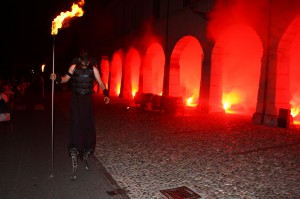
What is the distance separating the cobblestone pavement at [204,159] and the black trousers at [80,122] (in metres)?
0.76

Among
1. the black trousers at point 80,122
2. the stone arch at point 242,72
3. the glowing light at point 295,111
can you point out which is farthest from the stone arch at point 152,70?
the black trousers at point 80,122

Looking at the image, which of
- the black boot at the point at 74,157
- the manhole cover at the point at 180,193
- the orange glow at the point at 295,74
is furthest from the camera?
the orange glow at the point at 295,74

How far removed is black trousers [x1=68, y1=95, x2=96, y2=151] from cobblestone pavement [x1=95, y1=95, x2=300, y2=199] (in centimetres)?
76

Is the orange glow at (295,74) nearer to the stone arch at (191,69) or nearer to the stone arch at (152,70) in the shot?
the stone arch at (191,69)

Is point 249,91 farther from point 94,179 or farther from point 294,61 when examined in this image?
point 94,179

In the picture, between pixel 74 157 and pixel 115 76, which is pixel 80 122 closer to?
pixel 74 157

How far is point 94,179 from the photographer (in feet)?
16.8

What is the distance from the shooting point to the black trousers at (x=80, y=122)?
5453 millimetres

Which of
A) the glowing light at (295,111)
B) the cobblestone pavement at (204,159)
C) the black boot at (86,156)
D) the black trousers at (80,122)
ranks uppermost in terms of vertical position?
the black trousers at (80,122)

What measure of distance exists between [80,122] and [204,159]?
279cm

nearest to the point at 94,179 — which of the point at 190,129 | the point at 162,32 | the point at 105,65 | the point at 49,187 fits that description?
the point at 49,187

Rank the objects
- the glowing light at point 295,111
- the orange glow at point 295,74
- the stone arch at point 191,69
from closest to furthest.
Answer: the glowing light at point 295,111
the orange glow at point 295,74
the stone arch at point 191,69

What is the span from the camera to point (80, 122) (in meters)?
5.49

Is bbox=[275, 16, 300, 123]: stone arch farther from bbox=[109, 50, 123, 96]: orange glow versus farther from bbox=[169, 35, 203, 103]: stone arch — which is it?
bbox=[109, 50, 123, 96]: orange glow
